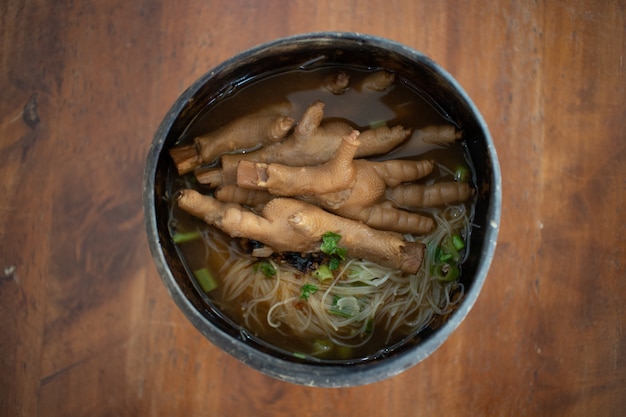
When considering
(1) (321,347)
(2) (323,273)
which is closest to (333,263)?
(2) (323,273)

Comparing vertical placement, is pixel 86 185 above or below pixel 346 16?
below

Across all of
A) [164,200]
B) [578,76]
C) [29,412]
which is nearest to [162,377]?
[29,412]

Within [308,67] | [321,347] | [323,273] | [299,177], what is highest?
[308,67]

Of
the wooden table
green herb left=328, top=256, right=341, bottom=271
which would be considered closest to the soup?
green herb left=328, top=256, right=341, bottom=271

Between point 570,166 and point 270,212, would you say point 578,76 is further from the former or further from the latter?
point 270,212

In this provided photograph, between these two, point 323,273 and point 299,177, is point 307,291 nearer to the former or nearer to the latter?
point 323,273

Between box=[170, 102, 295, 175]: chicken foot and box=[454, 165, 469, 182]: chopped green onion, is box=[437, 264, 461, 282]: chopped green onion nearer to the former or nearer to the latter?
box=[454, 165, 469, 182]: chopped green onion
